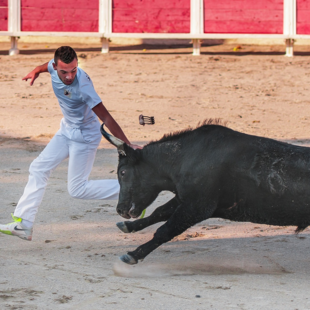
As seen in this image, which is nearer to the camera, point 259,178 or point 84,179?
point 259,178

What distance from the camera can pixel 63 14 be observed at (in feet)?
43.6

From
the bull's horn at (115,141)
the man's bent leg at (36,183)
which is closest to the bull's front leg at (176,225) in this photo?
the bull's horn at (115,141)

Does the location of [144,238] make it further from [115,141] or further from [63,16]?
[63,16]

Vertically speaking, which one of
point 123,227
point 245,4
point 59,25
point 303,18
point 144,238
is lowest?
point 144,238

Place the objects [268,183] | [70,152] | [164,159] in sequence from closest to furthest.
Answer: [268,183] → [164,159] → [70,152]

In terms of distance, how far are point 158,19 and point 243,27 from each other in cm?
180

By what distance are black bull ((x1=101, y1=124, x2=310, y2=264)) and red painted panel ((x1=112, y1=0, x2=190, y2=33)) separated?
9437mm

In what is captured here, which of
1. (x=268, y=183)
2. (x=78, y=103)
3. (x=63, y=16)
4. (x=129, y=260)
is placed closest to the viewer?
(x=268, y=183)

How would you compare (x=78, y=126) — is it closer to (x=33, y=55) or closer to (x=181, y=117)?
(x=181, y=117)

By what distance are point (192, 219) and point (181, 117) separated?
5.66 meters

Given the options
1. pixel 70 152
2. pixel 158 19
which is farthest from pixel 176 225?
pixel 158 19

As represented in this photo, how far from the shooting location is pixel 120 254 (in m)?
4.42

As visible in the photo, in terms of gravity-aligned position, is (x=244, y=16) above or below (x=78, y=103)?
above

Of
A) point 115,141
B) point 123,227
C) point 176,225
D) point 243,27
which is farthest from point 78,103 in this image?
point 243,27
